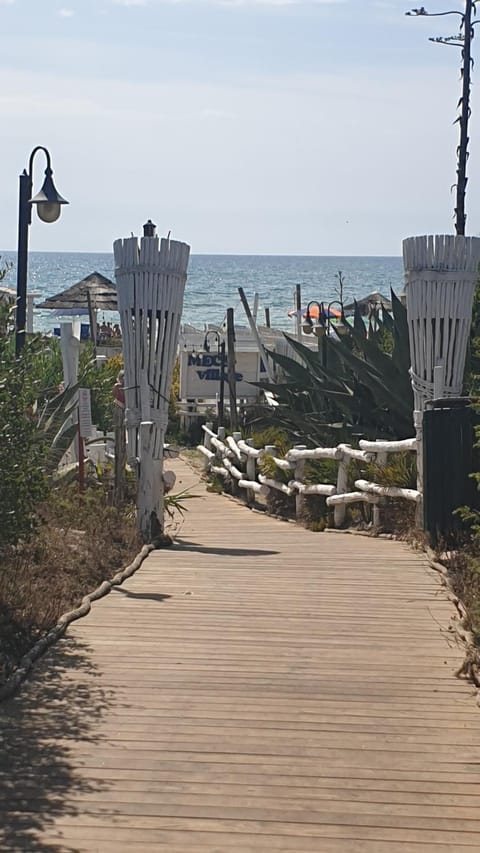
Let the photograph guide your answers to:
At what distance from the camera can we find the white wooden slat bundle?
12.6m

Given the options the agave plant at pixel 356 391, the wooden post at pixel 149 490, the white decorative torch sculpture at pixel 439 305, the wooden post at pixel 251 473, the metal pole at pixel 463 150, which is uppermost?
the metal pole at pixel 463 150

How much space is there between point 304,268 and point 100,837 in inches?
6522

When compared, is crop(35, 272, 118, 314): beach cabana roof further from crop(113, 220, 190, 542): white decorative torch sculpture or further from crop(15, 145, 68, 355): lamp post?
crop(15, 145, 68, 355): lamp post

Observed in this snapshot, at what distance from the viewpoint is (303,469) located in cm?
1636

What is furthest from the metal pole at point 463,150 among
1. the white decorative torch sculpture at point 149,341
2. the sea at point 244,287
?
the sea at point 244,287

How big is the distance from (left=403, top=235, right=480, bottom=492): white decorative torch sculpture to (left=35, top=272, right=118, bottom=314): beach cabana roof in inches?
912

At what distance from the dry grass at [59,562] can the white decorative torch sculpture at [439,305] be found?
3123 mm

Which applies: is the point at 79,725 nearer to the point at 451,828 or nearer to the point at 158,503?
the point at 451,828

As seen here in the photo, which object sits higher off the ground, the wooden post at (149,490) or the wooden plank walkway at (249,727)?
the wooden post at (149,490)

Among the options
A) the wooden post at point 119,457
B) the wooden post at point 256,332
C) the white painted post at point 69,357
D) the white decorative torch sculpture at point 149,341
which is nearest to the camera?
the white decorative torch sculpture at point 149,341

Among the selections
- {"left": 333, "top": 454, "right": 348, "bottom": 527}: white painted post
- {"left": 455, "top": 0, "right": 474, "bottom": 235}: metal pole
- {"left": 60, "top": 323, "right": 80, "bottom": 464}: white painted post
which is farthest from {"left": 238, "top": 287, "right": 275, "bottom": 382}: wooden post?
{"left": 333, "top": 454, "right": 348, "bottom": 527}: white painted post

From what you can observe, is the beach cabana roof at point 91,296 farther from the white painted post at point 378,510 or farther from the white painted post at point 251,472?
the white painted post at point 378,510

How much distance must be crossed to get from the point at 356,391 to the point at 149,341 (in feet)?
13.7

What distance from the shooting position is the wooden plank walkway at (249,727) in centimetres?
507
